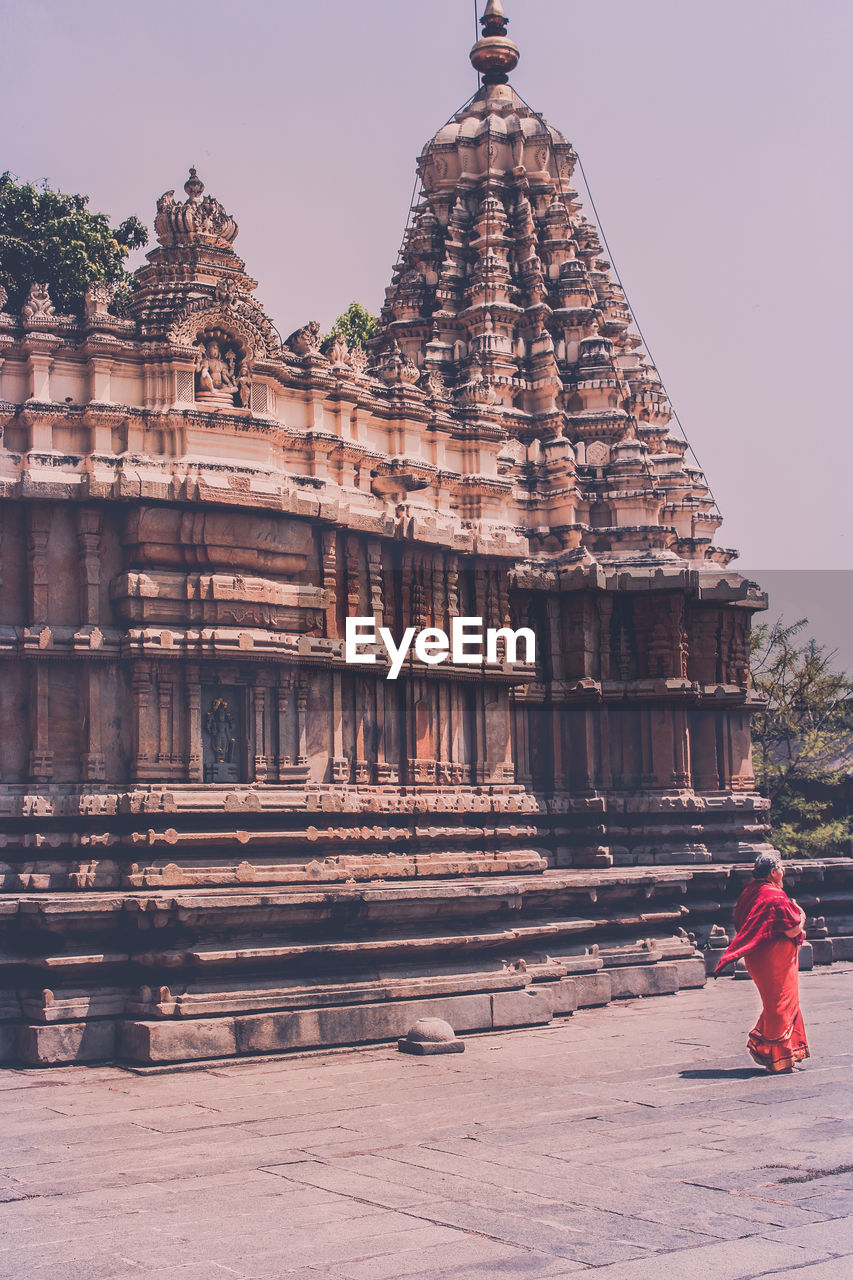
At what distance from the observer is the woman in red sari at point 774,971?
46.6 feet

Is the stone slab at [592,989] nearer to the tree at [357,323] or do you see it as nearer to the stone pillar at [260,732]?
the stone pillar at [260,732]

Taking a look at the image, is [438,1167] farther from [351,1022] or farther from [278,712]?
[278,712]

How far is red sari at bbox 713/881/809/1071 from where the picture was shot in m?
14.2

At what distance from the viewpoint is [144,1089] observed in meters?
13.7

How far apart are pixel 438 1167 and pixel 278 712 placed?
304 inches

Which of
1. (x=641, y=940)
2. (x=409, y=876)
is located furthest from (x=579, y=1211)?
(x=641, y=940)

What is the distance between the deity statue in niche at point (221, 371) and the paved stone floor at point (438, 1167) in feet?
24.9

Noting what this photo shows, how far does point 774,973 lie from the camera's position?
14.2 m

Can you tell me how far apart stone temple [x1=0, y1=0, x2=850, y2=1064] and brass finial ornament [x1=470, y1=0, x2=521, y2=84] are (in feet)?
32.4

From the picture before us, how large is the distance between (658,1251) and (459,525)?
13566 mm

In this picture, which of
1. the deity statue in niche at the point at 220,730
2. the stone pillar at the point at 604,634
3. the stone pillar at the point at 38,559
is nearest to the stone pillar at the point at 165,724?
the deity statue in niche at the point at 220,730

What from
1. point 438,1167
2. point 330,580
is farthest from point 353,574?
point 438,1167

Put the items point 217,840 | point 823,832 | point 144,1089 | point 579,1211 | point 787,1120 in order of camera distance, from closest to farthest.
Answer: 1. point 579,1211
2. point 787,1120
3. point 144,1089
4. point 217,840
5. point 823,832

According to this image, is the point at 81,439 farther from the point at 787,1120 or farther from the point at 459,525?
the point at 787,1120
